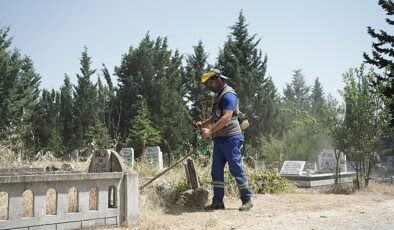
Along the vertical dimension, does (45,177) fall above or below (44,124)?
below

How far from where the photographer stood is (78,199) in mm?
4449

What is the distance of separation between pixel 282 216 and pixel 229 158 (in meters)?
1.08

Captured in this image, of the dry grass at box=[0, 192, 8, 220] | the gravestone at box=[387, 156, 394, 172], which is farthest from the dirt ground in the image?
the gravestone at box=[387, 156, 394, 172]

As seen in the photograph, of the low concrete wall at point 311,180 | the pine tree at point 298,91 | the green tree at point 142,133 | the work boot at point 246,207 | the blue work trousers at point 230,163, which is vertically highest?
the pine tree at point 298,91

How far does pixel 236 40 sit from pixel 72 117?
49.3 feet

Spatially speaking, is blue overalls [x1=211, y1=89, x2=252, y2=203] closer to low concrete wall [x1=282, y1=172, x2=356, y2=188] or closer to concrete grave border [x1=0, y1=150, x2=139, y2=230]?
concrete grave border [x1=0, y1=150, x2=139, y2=230]

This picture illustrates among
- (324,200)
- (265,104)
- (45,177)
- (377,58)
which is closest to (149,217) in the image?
(45,177)

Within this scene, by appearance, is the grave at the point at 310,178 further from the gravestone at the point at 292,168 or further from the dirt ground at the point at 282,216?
the dirt ground at the point at 282,216

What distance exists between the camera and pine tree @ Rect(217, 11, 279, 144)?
109 feet

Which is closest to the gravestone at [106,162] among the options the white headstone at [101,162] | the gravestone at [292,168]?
the white headstone at [101,162]

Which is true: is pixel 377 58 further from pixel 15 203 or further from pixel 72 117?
pixel 15 203

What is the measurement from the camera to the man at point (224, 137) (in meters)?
5.86

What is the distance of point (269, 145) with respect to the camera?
87.1 feet

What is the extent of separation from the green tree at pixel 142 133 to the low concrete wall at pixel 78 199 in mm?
20991
